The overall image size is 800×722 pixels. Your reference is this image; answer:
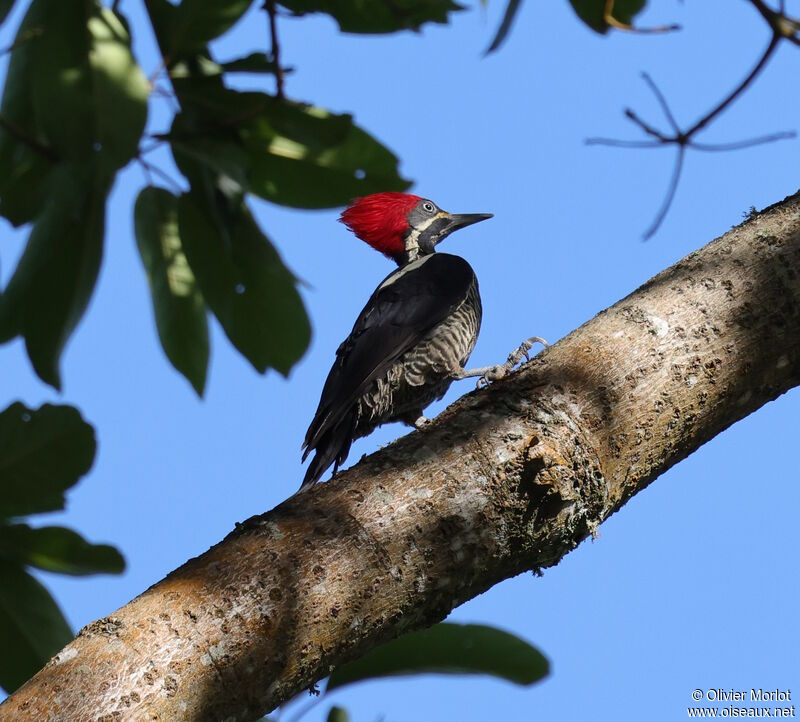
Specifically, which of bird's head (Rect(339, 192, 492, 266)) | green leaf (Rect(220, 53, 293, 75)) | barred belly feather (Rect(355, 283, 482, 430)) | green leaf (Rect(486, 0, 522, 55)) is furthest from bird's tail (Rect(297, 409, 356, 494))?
green leaf (Rect(486, 0, 522, 55))

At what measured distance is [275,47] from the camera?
1.88 meters

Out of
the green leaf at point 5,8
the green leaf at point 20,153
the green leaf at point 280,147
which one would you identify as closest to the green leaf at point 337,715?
the green leaf at point 280,147

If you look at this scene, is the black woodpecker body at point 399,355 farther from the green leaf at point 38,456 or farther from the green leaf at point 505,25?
the green leaf at point 505,25

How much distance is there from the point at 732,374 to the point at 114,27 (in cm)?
153

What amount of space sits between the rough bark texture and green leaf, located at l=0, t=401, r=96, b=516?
36cm

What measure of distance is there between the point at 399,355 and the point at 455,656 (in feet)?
5.89

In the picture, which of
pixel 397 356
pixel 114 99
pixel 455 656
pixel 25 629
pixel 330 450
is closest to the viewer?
pixel 114 99

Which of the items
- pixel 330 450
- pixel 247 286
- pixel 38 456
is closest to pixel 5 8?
pixel 247 286

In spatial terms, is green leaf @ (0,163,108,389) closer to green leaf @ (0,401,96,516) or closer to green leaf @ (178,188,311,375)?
green leaf @ (0,401,96,516)

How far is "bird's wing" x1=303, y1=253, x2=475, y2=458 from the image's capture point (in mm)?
3672

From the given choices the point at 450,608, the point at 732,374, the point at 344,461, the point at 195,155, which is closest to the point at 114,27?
the point at 195,155

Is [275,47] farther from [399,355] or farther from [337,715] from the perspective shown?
[399,355]

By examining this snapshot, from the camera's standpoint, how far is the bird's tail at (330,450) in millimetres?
3611

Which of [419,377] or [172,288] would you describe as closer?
[172,288]
